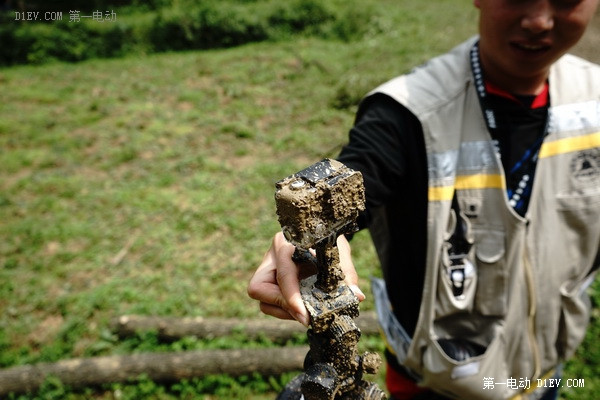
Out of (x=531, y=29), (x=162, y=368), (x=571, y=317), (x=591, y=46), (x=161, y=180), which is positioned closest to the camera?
(x=531, y=29)

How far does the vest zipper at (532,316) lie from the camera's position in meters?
1.93

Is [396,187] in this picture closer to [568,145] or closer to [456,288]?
[456,288]

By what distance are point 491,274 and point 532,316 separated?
1.05ft

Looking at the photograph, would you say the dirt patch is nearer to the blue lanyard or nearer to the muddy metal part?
the blue lanyard

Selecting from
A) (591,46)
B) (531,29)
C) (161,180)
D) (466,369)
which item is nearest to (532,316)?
(466,369)

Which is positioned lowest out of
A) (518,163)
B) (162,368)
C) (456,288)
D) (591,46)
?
(162,368)

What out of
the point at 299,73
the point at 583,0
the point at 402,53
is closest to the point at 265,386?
the point at 583,0

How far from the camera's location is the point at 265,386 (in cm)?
371

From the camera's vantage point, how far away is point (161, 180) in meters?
6.52

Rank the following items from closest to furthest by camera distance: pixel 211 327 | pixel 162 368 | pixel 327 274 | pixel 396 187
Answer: pixel 327 274 < pixel 396 187 < pixel 162 368 < pixel 211 327

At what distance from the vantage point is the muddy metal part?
100 cm

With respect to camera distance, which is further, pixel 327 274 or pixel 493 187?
pixel 493 187

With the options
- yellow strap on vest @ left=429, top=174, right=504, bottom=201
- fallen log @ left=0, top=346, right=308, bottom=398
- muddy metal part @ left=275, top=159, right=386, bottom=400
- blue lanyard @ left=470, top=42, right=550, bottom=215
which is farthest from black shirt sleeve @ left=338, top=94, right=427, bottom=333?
fallen log @ left=0, top=346, right=308, bottom=398

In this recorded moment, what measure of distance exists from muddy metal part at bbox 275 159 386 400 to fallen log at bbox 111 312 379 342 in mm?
2900
